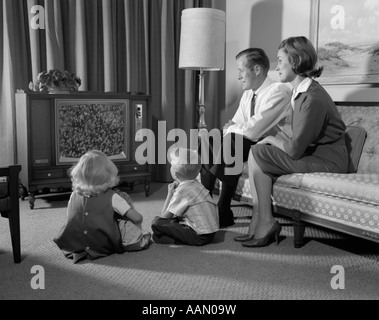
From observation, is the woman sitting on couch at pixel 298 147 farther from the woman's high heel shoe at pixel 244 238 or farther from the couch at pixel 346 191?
the couch at pixel 346 191

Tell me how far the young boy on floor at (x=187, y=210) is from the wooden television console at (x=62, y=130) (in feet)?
3.97

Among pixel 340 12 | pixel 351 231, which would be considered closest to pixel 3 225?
pixel 351 231

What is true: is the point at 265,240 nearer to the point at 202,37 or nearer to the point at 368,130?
the point at 368,130

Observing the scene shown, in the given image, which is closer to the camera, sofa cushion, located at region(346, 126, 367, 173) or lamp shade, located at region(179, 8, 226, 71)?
sofa cushion, located at region(346, 126, 367, 173)

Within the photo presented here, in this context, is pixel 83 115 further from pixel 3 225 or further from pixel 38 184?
pixel 3 225

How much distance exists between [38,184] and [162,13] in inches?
78.7

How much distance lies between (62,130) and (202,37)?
4.26ft

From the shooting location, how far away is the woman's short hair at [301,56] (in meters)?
2.73

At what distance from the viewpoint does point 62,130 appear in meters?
3.54

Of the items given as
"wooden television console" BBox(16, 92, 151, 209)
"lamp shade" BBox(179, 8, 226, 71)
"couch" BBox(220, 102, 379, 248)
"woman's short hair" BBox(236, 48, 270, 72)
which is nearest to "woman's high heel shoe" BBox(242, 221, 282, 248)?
"couch" BBox(220, 102, 379, 248)

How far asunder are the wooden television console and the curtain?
39 cm

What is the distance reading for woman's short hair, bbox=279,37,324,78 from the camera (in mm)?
2732

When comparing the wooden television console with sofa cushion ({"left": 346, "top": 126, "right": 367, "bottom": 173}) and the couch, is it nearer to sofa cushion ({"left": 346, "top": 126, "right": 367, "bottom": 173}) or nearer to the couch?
the couch

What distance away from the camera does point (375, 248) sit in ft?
8.73
